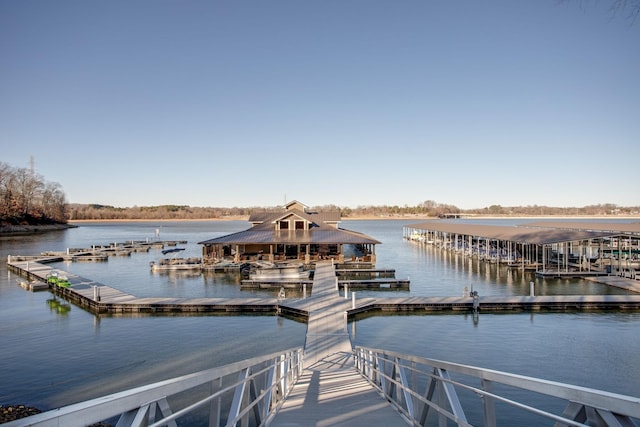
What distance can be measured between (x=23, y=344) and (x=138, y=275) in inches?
669

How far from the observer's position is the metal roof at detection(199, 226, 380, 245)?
3375 centimetres

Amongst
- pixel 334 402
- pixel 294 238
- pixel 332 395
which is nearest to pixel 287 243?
pixel 294 238

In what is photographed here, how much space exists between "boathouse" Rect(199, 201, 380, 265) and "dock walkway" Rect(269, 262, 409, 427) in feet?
63.0

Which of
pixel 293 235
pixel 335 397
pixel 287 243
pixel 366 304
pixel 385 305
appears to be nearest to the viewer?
pixel 335 397

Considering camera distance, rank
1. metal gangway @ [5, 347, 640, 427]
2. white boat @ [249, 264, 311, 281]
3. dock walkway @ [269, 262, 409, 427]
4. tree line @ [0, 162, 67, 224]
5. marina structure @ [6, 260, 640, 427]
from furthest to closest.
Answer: tree line @ [0, 162, 67, 224] < white boat @ [249, 264, 311, 281] < dock walkway @ [269, 262, 409, 427] < marina structure @ [6, 260, 640, 427] < metal gangway @ [5, 347, 640, 427]

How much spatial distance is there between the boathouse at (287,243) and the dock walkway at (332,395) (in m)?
19.2

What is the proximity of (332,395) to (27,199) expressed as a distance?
112652 mm

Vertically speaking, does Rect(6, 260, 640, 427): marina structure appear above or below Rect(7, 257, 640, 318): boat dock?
above

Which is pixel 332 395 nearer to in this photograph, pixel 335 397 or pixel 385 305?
pixel 335 397

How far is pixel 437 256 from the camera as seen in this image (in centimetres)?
4416

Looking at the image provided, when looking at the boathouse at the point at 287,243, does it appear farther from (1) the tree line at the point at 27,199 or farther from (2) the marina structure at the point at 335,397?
(1) the tree line at the point at 27,199

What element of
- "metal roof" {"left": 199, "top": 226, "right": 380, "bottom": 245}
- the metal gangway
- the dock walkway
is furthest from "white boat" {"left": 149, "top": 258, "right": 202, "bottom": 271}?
the metal gangway

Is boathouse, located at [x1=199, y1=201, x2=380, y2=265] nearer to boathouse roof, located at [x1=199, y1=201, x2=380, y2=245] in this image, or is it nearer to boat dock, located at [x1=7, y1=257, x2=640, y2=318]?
boathouse roof, located at [x1=199, y1=201, x2=380, y2=245]

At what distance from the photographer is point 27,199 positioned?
9650 centimetres
